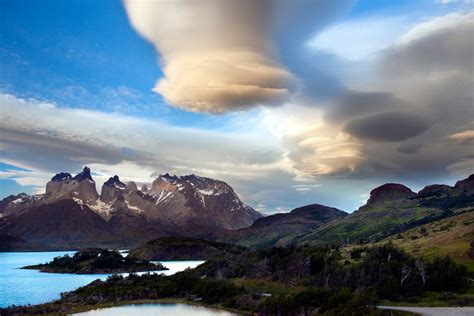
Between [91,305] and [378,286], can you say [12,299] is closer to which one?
[91,305]

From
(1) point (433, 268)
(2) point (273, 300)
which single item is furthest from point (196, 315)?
(1) point (433, 268)

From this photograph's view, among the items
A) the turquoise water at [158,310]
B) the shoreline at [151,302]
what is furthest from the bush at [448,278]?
the turquoise water at [158,310]

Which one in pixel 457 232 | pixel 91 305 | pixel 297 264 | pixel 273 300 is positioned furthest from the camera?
pixel 457 232

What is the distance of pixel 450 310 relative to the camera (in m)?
101

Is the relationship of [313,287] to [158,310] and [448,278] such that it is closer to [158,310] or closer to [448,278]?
[448,278]

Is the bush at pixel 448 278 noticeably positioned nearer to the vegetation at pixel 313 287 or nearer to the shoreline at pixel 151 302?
the vegetation at pixel 313 287

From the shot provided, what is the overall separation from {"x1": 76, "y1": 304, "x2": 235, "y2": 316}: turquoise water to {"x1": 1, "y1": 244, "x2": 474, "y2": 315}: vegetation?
798cm

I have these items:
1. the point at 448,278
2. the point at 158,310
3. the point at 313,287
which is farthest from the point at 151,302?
the point at 448,278

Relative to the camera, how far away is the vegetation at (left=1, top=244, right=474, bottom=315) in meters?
112

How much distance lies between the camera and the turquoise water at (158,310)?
394ft

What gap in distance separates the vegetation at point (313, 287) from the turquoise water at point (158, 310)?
7978 millimetres

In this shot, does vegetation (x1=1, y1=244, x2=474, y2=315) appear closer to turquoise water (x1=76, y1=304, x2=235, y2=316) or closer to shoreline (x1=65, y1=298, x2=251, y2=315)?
shoreline (x1=65, y1=298, x2=251, y2=315)

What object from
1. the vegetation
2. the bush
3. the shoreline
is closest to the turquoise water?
the shoreline

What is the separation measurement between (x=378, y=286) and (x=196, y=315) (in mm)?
49537
